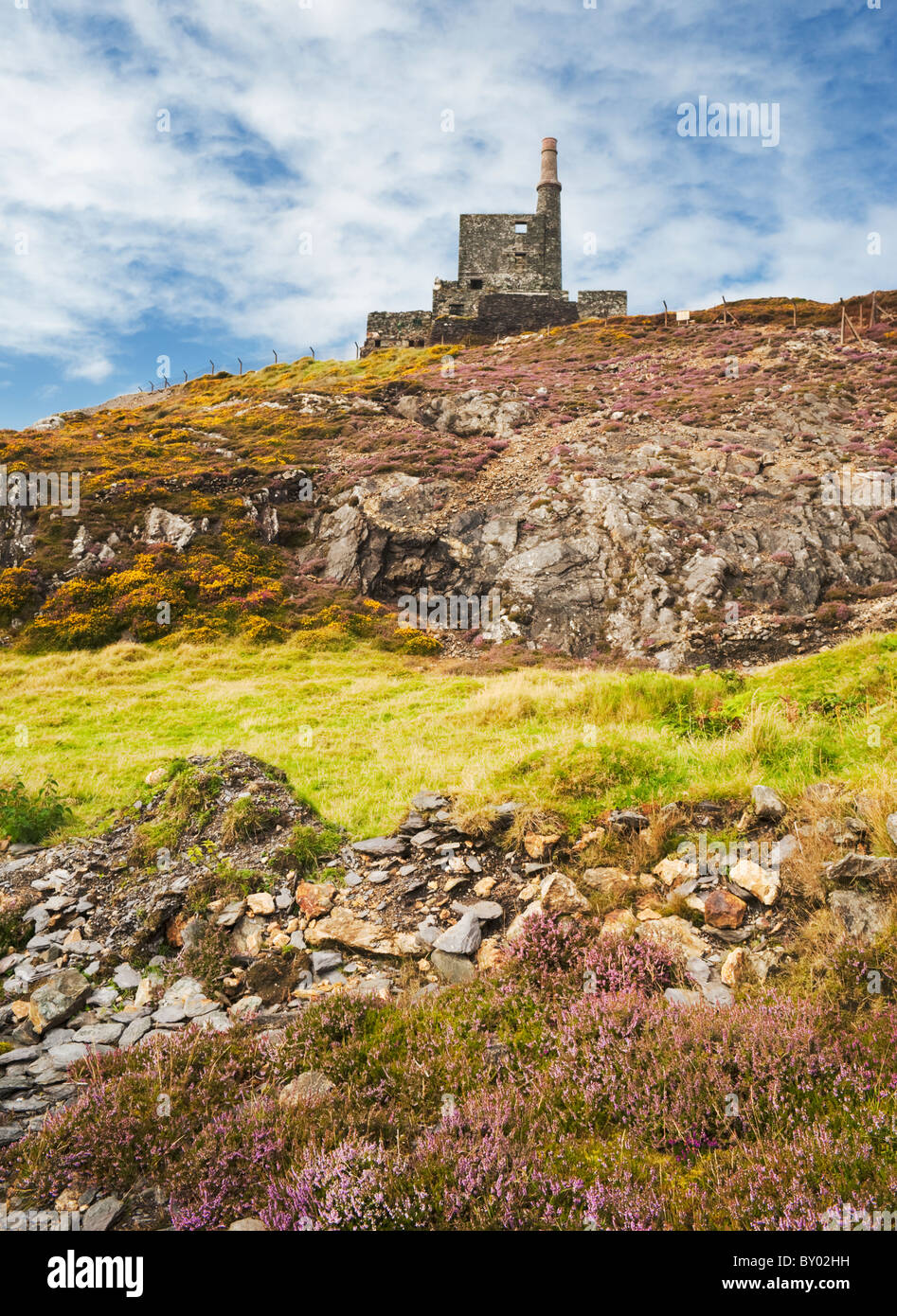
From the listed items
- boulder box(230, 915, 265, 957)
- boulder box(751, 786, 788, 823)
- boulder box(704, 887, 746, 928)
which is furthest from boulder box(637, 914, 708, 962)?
boulder box(230, 915, 265, 957)

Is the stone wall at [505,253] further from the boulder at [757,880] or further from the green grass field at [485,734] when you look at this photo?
the boulder at [757,880]

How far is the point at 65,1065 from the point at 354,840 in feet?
13.9

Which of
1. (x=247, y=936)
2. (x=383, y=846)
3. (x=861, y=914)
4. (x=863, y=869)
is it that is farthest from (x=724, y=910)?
(x=247, y=936)

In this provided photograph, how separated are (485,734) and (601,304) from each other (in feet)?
221

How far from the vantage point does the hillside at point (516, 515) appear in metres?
28.3

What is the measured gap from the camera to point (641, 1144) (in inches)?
170

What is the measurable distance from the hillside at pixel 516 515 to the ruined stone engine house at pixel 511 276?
20689 millimetres

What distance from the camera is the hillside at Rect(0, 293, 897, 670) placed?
92.9ft

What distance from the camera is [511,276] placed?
223ft

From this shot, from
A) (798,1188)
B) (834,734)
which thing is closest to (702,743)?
(834,734)

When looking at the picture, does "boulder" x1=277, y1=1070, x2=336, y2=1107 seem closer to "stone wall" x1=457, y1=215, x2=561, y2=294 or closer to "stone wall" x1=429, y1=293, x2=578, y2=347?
"stone wall" x1=429, y1=293, x2=578, y2=347

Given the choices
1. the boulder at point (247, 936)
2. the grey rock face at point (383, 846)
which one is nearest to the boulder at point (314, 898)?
the boulder at point (247, 936)

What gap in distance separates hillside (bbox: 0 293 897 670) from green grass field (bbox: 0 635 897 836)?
764 cm

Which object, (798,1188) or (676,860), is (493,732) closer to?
(676,860)
